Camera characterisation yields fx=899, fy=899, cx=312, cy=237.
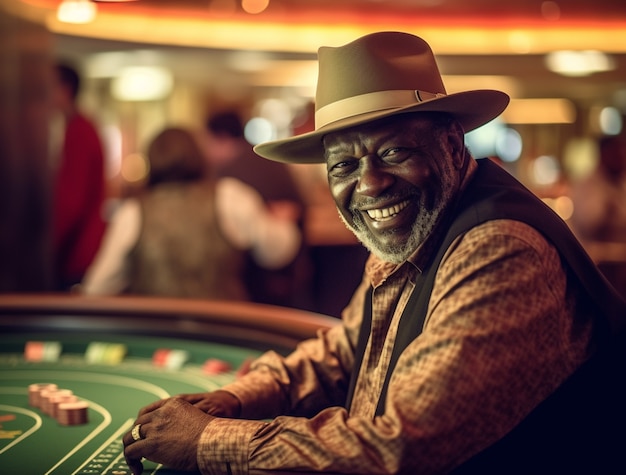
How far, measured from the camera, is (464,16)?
31.5 ft

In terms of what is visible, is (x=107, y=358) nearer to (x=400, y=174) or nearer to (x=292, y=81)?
(x=400, y=174)

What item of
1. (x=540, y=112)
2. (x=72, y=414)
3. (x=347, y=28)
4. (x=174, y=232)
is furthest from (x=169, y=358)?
(x=540, y=112)

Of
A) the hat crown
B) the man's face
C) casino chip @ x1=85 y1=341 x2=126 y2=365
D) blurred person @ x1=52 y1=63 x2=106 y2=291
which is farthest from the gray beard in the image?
blurred person @ x1=52 y1=63 x2=106 y2=291

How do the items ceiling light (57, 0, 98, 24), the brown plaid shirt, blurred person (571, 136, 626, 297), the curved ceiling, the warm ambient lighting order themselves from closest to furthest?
the brown plaid shirt → ceiling light (57, 0, 98, 24) → blurred person (571, 136, 626, 297) → the curved ceiling → the warm ambient lighting

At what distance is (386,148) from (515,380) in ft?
1.57

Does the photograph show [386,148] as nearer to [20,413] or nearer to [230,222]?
[20,413]

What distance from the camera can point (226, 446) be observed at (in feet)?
4.47

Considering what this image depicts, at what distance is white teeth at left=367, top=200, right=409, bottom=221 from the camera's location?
155 centimetres

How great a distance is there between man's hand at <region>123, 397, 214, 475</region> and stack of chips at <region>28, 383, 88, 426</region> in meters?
0.33

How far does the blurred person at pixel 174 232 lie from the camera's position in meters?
3.89

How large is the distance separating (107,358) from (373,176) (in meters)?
1.22

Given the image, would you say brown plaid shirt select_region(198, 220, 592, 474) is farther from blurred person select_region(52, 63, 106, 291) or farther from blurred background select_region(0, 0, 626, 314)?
blurred person select_region(52, 63, 106, 291)

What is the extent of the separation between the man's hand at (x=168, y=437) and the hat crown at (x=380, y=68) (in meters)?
0.62

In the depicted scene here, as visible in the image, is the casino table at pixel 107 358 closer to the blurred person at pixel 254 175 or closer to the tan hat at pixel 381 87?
the tan hat at pixel 381 87
